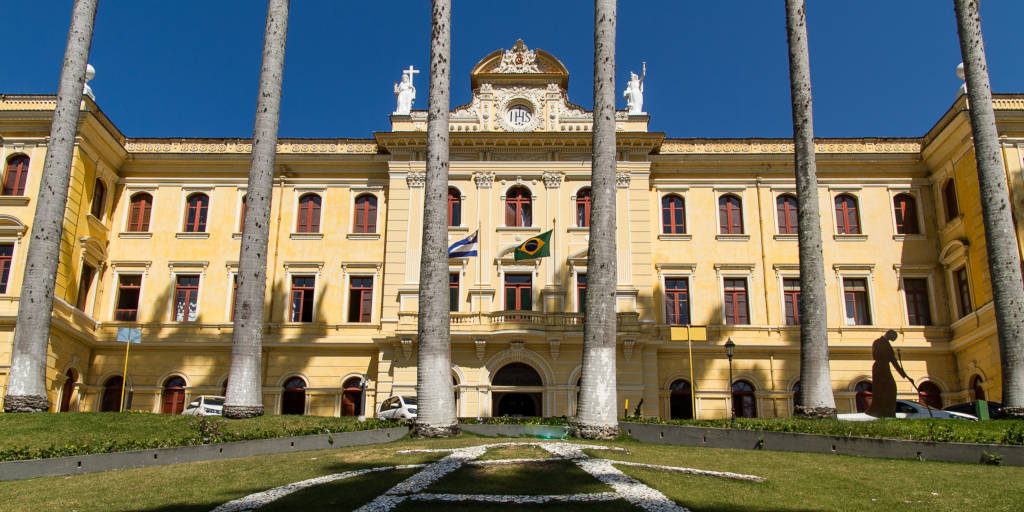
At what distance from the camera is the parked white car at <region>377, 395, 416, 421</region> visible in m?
26.5

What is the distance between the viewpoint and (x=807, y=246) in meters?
22.1

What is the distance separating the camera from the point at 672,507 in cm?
1060

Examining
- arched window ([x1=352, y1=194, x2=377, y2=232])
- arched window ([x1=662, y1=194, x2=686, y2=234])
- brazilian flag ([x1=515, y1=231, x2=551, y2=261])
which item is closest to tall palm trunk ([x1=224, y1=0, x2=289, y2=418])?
brazilian flag ([x1=515, y1=231, x2=551, y2=261])

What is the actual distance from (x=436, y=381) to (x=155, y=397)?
18614 mm

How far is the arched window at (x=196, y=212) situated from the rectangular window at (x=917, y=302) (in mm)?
29485

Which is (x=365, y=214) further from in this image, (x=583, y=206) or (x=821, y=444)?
(x=821, y=444)

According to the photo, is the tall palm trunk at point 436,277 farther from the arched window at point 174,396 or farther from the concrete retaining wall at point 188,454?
the arched window at point 174,396

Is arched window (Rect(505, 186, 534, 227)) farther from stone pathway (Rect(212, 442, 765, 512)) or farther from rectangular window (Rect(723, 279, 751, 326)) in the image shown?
stone pathway (Rect(212, 442, 765, 512))

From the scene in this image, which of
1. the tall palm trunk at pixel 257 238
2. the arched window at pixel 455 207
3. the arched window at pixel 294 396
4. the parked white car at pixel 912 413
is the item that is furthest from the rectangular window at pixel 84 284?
the parked white car at pixel 912 413

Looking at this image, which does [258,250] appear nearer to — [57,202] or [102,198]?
[57,202]

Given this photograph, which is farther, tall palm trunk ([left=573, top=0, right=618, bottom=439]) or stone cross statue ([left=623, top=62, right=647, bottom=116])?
stone cross statue ([left=623, top=62, right=647, bottom=116])

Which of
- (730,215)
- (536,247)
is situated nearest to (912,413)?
(730,215)

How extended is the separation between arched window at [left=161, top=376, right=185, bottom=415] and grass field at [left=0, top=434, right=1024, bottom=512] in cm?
1874

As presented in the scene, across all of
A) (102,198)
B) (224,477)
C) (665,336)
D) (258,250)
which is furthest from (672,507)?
(102,198)
